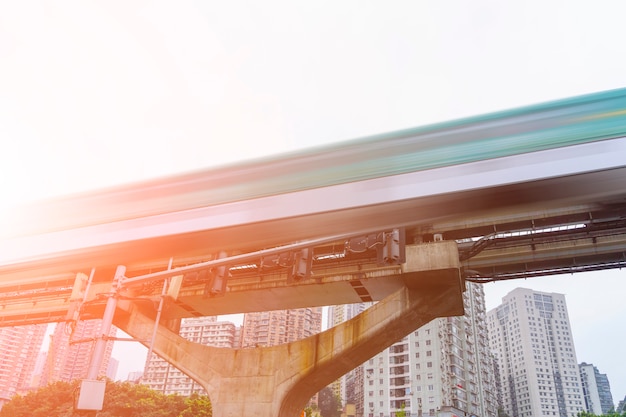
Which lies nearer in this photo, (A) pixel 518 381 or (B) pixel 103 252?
(B) pixel 103 252

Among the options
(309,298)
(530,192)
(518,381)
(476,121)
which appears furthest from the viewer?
(518,381)

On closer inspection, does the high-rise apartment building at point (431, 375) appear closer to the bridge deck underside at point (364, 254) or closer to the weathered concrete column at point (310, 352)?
the weathered concrete column at point (310, 352)

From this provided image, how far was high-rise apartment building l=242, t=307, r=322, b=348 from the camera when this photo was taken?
95938 mm

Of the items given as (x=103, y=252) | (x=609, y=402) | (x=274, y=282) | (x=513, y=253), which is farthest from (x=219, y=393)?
(x=609, y=402)

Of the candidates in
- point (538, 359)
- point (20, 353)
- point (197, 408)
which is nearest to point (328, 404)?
point (197, 408)

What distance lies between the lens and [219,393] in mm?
16766

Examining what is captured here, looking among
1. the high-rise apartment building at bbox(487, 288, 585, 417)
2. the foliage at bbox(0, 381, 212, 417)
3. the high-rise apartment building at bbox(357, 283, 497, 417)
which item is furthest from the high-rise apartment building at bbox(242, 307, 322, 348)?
the foliage at bbox(0, 381, 212, 417)

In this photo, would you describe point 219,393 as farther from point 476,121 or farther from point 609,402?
point 609,402

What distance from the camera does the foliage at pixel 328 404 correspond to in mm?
83375

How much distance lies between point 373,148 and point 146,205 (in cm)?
116

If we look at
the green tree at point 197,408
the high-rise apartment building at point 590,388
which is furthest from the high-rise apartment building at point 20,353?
the high-rise apartment building at point 590,388

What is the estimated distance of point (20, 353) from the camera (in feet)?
192

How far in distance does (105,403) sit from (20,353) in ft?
105

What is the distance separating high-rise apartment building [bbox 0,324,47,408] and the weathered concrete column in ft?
124
